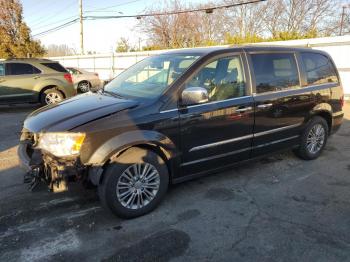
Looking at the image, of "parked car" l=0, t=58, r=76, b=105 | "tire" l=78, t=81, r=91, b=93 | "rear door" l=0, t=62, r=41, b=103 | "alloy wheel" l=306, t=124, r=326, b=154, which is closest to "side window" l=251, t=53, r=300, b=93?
"alloy wheel" l=306, t=124, r=326, b=154

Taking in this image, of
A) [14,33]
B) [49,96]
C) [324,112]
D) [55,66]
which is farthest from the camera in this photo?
[14,33]

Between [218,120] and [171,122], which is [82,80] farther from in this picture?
[171,122]

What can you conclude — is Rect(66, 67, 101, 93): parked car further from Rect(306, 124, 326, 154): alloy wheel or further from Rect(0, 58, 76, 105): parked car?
Rect(306, 124, 326, 154): alloy wheel

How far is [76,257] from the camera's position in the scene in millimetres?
2959

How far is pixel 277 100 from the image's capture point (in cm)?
464

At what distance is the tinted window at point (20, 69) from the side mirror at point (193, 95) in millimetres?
8433

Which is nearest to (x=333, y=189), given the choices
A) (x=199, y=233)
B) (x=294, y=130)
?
(x=294, y=130)

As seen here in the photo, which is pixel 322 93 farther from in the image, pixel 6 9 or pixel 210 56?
pixel 6 9

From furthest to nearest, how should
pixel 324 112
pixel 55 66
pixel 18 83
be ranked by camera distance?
pixel 55 66 < pixel 18 83 < pixel 324 112

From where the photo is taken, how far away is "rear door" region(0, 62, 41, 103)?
33.7 feet

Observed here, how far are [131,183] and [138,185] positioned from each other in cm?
Answer: 9

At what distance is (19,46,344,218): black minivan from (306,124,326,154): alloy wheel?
0.20 metres

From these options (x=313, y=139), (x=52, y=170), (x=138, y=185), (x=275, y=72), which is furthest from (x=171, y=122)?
(x=313, y=139)

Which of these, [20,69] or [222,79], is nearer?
[222,79]
